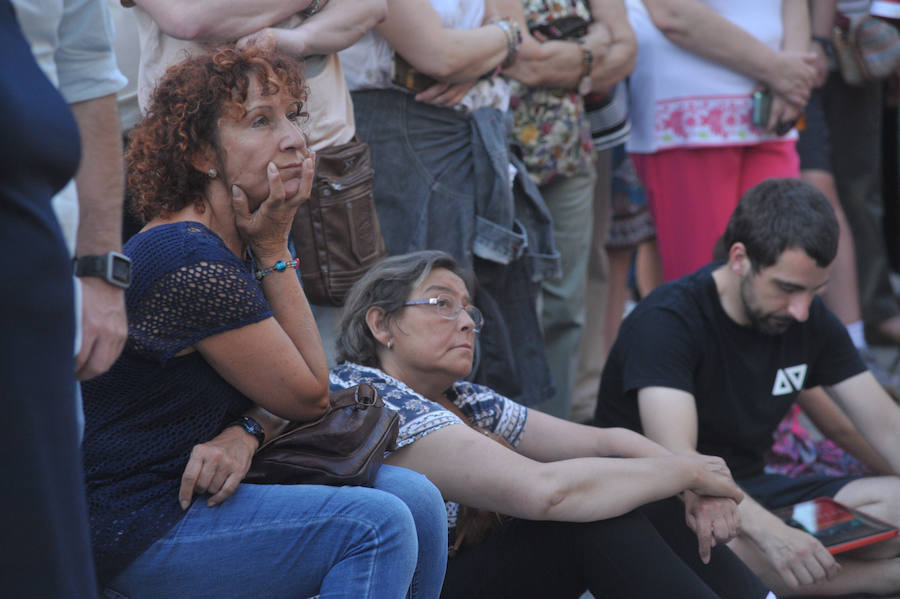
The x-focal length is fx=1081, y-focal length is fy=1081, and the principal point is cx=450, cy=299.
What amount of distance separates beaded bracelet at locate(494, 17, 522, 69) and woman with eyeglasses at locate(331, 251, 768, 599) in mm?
884

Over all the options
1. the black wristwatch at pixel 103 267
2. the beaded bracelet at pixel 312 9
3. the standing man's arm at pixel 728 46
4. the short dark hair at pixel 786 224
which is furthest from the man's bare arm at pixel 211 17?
the standing man's arm at pixel 728 46

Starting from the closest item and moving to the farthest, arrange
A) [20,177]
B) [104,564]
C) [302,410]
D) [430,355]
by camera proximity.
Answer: [20,177], [104,564], [302,410], [430,355]

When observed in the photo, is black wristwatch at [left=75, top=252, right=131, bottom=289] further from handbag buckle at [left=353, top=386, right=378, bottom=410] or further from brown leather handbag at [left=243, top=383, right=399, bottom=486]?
handbag buckle at [left=353, top=386, right=378, bottom=410]

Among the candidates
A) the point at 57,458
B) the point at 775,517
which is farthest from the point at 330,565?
the point at 775,517

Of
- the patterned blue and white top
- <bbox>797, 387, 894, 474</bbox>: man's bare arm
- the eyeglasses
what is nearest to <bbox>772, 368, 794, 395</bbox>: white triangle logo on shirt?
<bbox>797, 387, 894, 474</bbox>: man's bare arm

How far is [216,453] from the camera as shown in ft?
6.57

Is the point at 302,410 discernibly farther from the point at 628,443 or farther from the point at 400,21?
the point at 400,21

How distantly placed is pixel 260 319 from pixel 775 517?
167 cm

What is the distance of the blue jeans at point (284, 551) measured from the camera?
194cm

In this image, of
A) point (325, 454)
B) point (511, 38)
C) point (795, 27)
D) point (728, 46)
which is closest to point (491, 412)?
point (325, 454)

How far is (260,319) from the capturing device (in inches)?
80.0

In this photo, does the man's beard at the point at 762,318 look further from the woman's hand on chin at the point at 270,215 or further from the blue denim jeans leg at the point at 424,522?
the woman's hand on chin at the point at 270,215

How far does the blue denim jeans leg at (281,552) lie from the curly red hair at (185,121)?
0.64 m

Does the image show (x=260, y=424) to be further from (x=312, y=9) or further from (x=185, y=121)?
(x=312, y=9)
